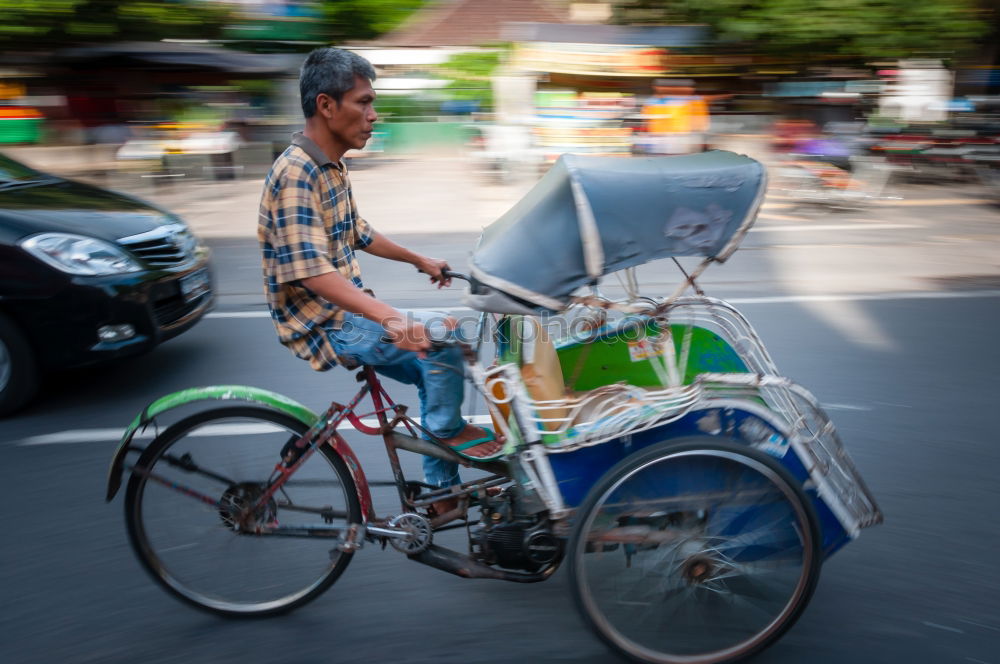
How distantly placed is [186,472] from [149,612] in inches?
20.3

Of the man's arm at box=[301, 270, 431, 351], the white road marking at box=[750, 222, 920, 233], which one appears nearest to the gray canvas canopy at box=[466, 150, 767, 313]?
the man's arm at box=[301, 270, 431, 351]

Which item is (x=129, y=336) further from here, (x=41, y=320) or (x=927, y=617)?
(x=927, y=617)

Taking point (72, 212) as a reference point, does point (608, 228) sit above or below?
above

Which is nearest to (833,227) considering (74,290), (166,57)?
(74,290)

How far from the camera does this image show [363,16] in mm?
28828

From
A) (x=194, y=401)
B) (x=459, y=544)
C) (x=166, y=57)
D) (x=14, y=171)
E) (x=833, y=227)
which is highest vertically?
(x=166, y=57)

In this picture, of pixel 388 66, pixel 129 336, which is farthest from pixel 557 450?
pixel 388 66

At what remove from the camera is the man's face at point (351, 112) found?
2.41m

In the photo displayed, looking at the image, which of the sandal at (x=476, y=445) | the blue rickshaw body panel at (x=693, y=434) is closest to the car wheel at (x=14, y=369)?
the sandal at (x=476, y=445)

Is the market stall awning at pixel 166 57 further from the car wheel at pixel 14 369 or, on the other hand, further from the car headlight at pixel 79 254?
the car wheel at pixel 14 369

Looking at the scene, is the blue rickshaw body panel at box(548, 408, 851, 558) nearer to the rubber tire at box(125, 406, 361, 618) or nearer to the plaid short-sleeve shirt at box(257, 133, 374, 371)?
the rubber tire at box(125, 406, 361, 618)

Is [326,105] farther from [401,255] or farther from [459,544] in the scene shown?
[459,544]

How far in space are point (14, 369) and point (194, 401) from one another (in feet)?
7.33

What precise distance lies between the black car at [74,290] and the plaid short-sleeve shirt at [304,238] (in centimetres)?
217
